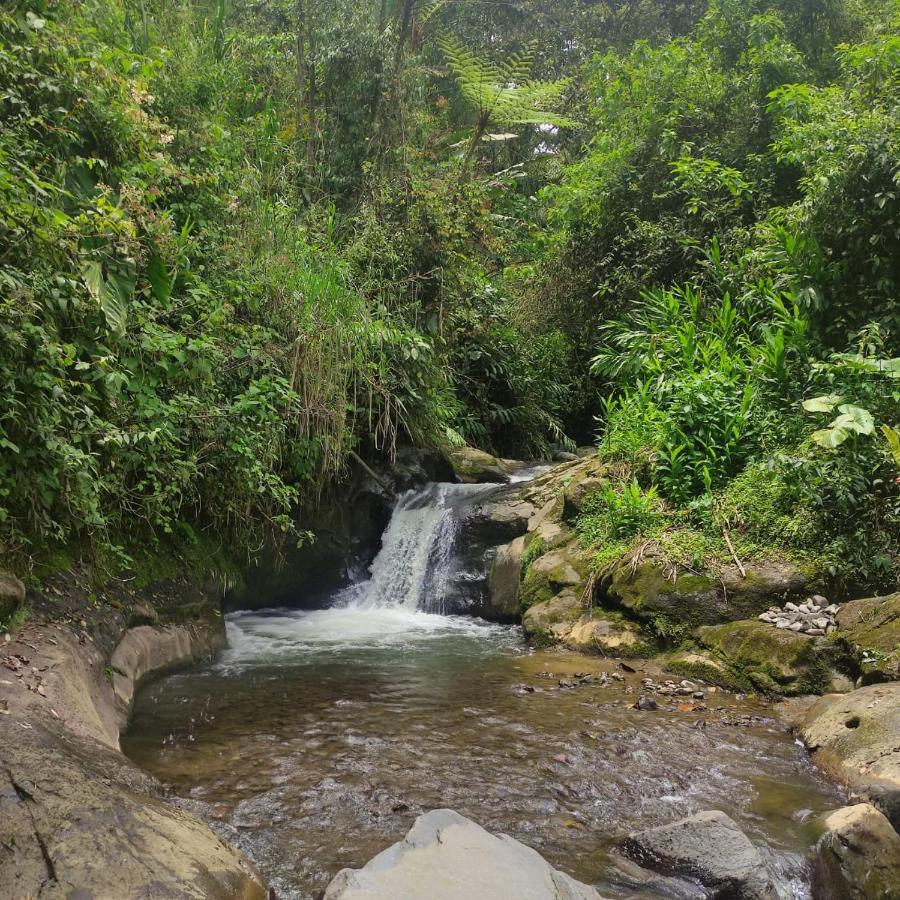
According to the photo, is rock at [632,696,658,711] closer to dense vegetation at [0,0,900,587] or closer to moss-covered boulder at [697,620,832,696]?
moss-covered boulder at [697,620,832,696]

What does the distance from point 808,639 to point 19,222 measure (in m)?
6.12

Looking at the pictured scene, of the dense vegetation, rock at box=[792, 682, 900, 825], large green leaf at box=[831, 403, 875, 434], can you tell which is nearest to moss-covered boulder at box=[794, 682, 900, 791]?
rock at box=[792, 682, 900, 825]

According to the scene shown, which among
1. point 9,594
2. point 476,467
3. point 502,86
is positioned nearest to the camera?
point 9,594

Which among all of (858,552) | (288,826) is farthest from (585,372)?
(288,826)

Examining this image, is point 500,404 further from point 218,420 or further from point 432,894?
point 432,894

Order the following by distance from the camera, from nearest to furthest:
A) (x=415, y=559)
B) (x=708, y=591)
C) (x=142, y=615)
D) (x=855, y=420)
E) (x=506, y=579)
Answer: (x=142, y=615), (x=855, y=420), (x=708, y=591), (x=506, y=579), (x=415, y=559)

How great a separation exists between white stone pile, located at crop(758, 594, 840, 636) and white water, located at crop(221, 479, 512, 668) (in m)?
2.63

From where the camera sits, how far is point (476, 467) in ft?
38.6

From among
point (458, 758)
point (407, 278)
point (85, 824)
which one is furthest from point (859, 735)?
point (407, 278)

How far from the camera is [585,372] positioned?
14742mm

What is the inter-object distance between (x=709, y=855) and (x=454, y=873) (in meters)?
1.27

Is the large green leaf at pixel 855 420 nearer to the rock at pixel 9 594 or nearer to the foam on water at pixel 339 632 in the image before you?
the foam on water at pixel 339 632

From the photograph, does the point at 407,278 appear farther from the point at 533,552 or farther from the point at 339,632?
the point at 339,632

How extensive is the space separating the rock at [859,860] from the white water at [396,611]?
438 cm
